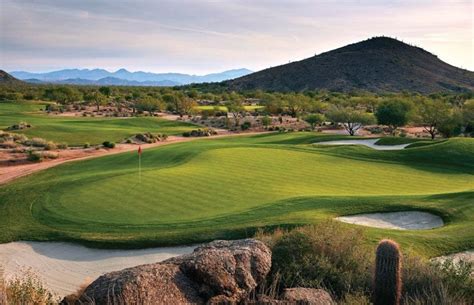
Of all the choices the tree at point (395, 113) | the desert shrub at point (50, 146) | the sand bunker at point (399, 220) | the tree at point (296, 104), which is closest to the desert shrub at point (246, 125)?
the tree at point (296, 104)

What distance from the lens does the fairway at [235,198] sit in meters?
15.1

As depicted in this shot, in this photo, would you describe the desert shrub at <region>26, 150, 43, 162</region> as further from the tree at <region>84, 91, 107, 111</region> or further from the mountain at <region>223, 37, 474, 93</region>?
the mountain at <region>223, 37, 474, 93</region>

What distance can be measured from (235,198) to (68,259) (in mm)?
6457

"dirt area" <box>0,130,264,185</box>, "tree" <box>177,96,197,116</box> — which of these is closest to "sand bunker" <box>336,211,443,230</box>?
"dirt area" <box>0,130,264,185</box>

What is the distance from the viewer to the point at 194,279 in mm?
7852

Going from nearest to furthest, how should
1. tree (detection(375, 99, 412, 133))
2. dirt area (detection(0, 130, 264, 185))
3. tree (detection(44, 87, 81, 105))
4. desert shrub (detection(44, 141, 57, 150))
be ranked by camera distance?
dirt area (detection(0, 130, 264, 185)) < desert shrub (detection(44, 141, 57, 150)) < tree (detection(375, 99, 412, 133)) < tree (detection(44, 87, 81, 105))

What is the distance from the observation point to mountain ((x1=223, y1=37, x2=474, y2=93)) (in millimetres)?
142000

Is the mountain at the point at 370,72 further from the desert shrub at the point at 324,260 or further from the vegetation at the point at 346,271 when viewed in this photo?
the vegetation at the point at 346,271

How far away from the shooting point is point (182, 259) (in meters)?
8.23

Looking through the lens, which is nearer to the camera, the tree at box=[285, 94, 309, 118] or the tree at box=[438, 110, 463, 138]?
the tree at box=[438, 110, 463, 138]

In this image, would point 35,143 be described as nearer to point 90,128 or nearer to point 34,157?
point 34,157

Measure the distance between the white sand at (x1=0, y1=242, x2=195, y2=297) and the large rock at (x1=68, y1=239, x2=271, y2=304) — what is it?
18.5 feet

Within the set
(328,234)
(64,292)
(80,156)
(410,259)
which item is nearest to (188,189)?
(64,292)

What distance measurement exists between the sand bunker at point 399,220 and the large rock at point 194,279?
822cm
